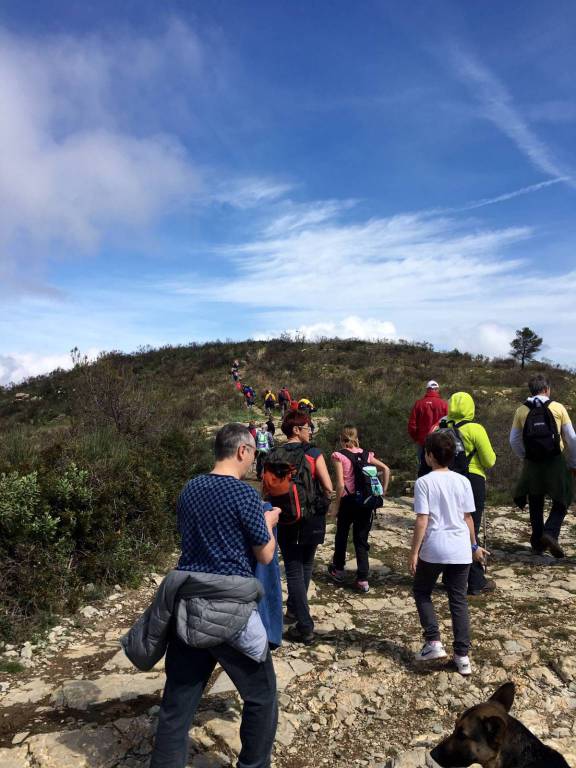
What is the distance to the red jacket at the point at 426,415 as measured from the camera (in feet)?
23.8

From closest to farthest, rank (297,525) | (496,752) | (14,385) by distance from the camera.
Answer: (496,752)
(297,525)
(14,385)

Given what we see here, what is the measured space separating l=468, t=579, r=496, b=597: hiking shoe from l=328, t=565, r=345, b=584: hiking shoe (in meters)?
1.34

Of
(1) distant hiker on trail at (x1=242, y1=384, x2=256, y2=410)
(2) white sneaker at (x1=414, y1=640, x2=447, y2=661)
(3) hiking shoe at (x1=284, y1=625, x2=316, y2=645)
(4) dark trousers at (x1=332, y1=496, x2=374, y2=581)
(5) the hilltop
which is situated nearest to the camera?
(2) white sneaker at (x1=414, y1=640, x2=447, y2=661)

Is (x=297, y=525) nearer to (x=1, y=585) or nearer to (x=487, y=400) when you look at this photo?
(x=1, y=585)

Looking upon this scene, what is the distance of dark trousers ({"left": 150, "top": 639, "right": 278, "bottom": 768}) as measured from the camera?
2.45 metres

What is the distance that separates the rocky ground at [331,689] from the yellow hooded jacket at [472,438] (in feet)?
4.36

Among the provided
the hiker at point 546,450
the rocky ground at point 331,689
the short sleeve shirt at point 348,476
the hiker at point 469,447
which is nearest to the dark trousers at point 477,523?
the hiker at point 469,447

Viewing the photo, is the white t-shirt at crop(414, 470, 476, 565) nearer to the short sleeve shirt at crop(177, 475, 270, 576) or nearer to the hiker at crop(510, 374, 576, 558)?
the short sleeve shirt at crop(177, 475, 270, 576)

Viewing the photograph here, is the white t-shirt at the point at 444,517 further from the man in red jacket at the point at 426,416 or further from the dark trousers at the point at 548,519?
the man in red jacket at the point at 426,416

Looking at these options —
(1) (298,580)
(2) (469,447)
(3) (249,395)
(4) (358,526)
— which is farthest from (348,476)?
(3) (249,395)

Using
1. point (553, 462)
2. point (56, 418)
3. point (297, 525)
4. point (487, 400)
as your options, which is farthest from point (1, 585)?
point (56, 418)

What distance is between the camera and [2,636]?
4.42 meters

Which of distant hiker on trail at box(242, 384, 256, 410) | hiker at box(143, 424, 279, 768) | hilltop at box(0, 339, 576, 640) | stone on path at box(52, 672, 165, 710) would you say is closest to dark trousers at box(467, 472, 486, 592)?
stone on path at box(52, 672, 165, 710)

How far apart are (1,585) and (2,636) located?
41 centimetres
